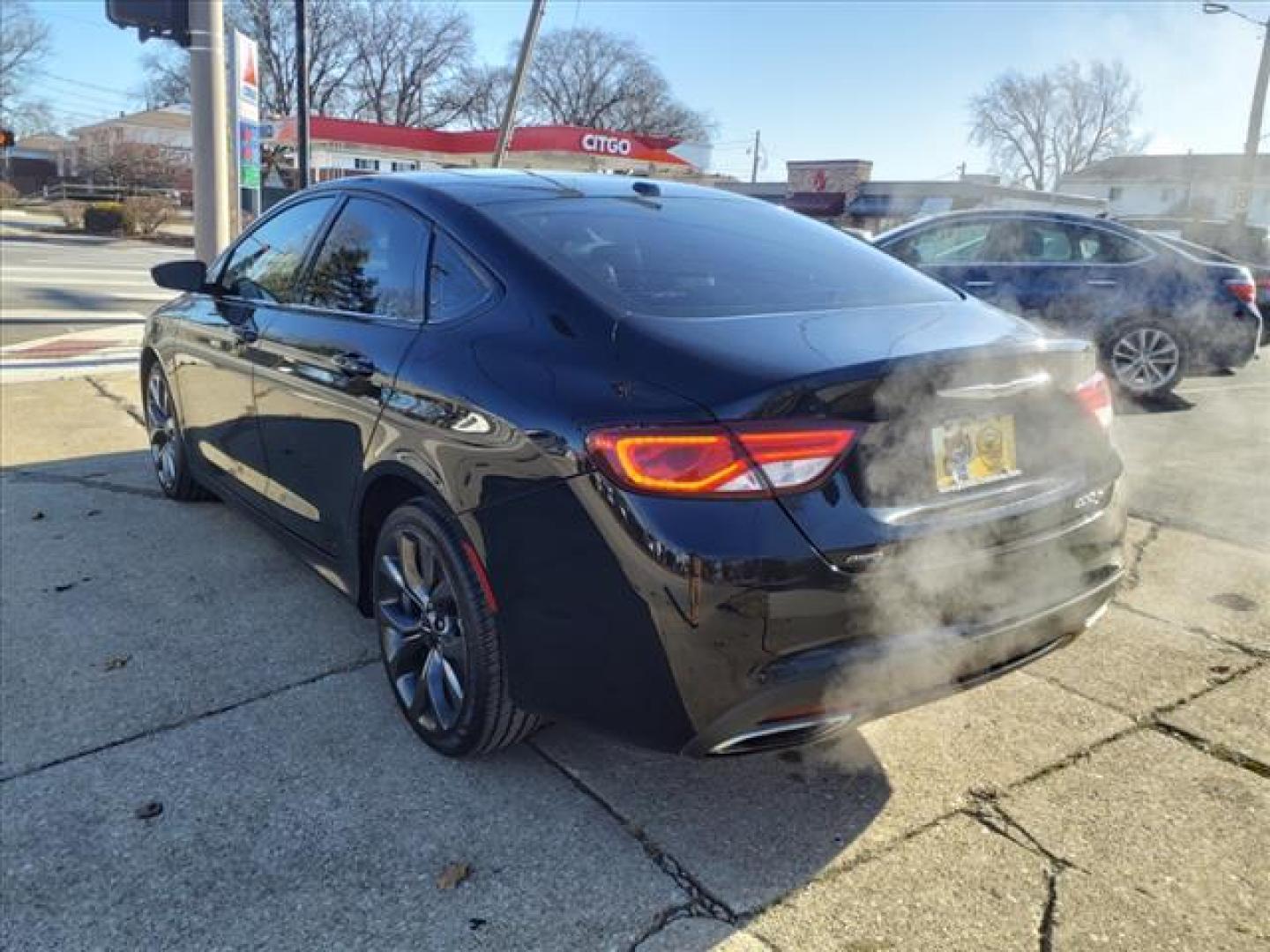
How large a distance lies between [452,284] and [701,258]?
715 millimetres

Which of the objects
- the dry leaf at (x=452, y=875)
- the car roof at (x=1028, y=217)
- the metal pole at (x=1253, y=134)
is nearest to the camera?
the dry leaf at (x=452, y=875)

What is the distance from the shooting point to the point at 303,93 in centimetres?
1127

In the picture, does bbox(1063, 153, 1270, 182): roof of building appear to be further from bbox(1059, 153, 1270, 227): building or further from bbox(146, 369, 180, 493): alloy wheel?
bbox(146, 369, 180, 493): alloy wheel

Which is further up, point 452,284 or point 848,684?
point 452,284

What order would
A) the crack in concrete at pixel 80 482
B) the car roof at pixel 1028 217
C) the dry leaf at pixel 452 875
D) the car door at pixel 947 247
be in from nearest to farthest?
1. the dry leaf at pixel 452 875
2. the crack in concrete at pixel 80 482
3. the car roof at pixel 1028 217
4. the car door at pixel 947 247

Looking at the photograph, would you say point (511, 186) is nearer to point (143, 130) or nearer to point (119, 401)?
point (119, 401)

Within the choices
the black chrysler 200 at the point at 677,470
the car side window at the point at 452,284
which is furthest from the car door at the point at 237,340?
the car side window at the point at 452,284

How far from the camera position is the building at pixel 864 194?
3756 centimetres

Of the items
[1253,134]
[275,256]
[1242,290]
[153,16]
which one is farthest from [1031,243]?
[1253,134]

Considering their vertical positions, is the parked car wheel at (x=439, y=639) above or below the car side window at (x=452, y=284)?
below

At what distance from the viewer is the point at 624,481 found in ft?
6.63

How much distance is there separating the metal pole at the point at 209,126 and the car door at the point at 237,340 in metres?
4.59

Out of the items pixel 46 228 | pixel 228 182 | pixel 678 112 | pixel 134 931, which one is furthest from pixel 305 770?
pixel 678 112

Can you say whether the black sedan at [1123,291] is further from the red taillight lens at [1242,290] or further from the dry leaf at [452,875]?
the dry leaf at [452,875]
